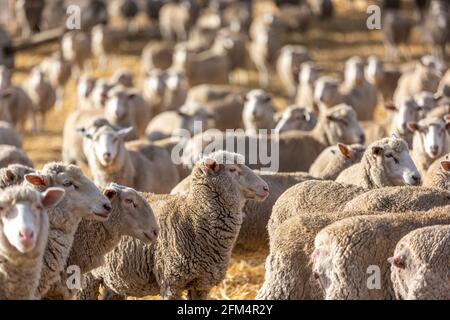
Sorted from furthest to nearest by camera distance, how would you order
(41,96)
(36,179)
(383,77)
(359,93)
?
1. (41,96)
2. (383,77)
3. (359,93)
4. (36,179)

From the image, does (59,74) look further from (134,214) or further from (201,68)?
(134,214)

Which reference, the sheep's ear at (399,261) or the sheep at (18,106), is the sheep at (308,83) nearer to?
the sheep at (18,106)

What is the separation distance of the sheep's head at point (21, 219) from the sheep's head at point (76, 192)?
82 cm

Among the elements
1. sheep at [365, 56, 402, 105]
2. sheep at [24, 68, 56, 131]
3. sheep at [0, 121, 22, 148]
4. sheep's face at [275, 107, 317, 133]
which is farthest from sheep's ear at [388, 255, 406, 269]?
sheep at [24, 68, 56, 131]

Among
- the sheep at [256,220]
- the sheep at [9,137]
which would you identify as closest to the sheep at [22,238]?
the sheep at [256,220]

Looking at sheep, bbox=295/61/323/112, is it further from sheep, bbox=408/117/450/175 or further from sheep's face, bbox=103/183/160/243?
sheep's face, bbox=103/183/160/243

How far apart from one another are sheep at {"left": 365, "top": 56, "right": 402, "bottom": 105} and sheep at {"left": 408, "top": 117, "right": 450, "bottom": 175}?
7837 millimetres

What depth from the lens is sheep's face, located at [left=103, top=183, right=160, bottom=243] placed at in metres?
6.79

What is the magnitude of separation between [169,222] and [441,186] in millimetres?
2131

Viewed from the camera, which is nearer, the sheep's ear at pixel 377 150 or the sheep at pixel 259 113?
the sheep's ear at pixel 377 150

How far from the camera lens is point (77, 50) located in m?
22.4

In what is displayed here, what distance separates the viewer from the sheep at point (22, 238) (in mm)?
5332

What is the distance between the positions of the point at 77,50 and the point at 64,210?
16.4 meters

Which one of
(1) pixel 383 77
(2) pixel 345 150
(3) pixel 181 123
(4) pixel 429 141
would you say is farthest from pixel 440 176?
(1) pixel 383 77
